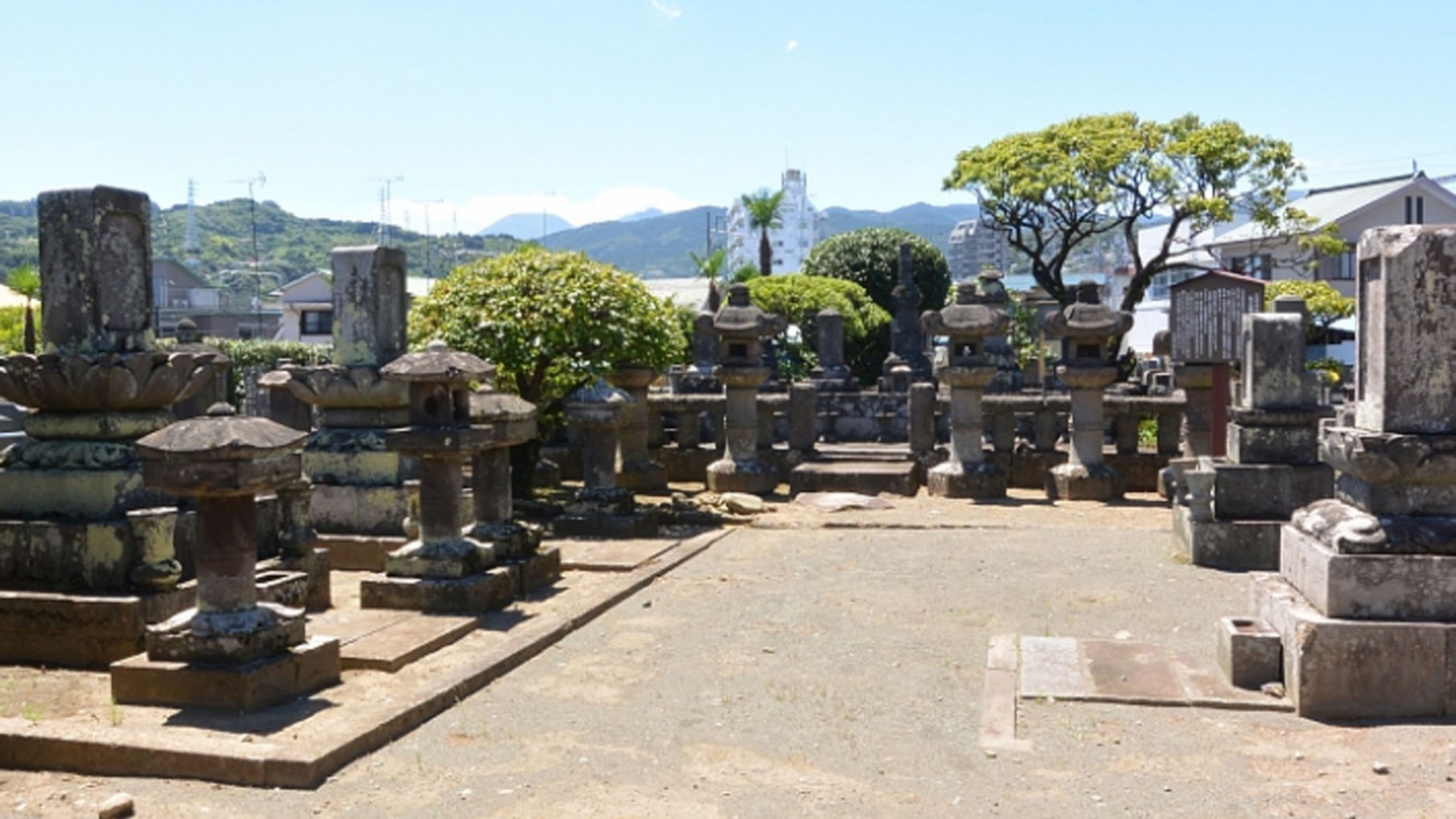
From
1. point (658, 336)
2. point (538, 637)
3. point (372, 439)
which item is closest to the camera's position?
point (538, 637)

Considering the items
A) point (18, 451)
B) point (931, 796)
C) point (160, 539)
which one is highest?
point (18, 451)

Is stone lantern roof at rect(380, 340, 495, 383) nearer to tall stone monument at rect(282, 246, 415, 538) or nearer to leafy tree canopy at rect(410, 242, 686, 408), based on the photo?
tall stone monument at rect(282, 246, 415, 538)

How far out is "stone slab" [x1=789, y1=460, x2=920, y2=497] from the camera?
16.5 meters

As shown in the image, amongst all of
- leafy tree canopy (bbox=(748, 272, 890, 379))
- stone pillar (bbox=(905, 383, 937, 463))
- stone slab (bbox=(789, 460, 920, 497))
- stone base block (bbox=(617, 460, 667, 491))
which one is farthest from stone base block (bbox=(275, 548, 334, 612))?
leafy tree canopy (bbox=(748, 272, 890, 379))

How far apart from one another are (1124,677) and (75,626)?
5893 millimetres

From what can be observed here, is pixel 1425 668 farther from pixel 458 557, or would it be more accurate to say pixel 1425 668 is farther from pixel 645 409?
pixel 645 409

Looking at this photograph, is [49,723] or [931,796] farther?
[49,723]

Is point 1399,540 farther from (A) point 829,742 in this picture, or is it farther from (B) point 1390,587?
(A) point 829,742

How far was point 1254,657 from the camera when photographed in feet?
21.8

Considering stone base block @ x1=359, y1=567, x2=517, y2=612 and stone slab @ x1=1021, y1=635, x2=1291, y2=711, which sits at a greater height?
stone base block @ x1=359, y1=567, x2=517, y2=612

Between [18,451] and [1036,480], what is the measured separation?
12.5 m

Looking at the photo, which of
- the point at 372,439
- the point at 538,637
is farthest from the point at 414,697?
the point at 372,439

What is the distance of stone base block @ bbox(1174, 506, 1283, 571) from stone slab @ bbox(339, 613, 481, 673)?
242 inches

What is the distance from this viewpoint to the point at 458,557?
883cm
